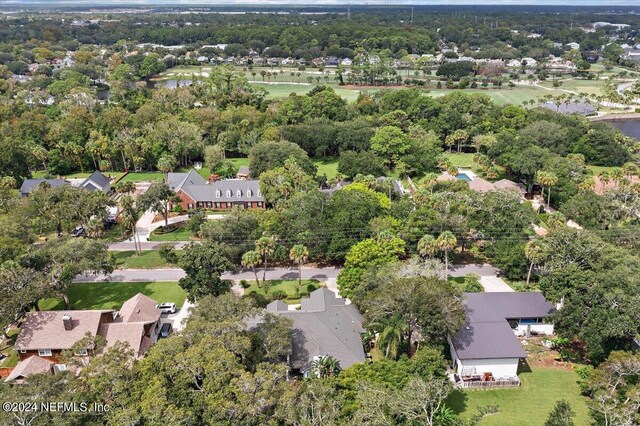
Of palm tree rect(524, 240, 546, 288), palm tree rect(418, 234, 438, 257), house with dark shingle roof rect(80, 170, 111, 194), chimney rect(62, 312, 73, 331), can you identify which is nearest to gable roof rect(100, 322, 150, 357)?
chimney rect(62, 312, 73, 331)

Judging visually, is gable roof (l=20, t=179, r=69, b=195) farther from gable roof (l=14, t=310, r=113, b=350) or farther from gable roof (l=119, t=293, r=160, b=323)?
gable roof (l=14, t=310, r=113, b=350)

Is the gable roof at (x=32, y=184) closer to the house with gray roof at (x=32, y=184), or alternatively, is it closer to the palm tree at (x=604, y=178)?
the house with gray roof at (x=32, y=184)

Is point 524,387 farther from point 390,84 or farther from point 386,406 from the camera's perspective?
point 390,84

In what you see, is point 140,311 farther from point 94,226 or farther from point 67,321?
point 94,226

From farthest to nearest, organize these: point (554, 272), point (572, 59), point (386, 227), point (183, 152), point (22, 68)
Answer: point (572, 59), point (22, 68), point (183, 152), point (386, 227), point (554, 272)

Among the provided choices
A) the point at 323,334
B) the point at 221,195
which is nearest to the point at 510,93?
the point at 221,195

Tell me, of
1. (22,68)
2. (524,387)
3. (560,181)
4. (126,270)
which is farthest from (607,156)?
(22,68)
